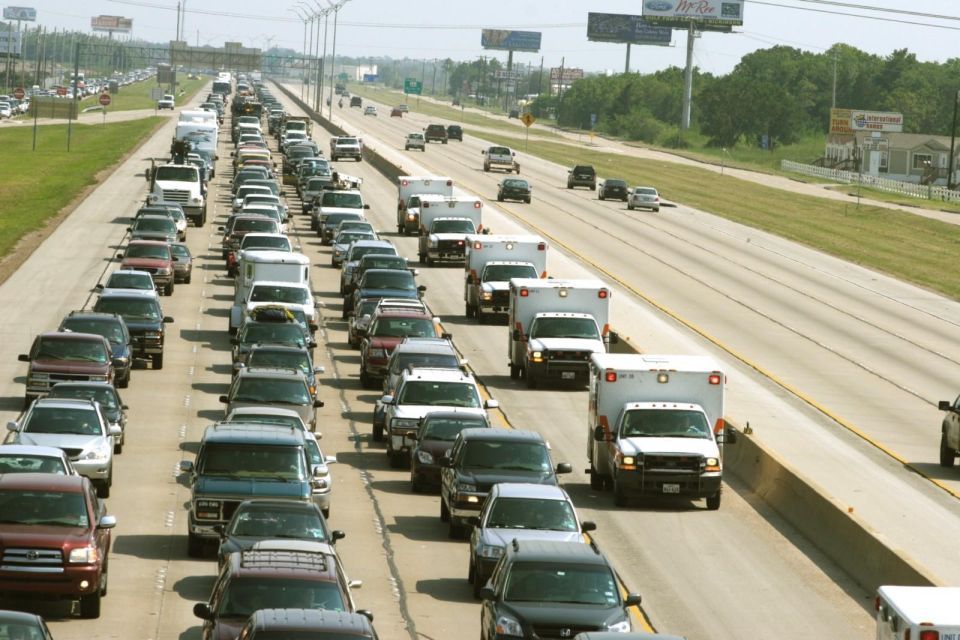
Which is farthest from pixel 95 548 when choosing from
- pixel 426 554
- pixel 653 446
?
pixel 653 446

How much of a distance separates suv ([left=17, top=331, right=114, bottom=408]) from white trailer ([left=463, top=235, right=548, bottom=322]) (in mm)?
17188

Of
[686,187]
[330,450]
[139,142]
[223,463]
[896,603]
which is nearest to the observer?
[896,603]

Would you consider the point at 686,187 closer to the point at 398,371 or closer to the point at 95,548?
the point at 398,371

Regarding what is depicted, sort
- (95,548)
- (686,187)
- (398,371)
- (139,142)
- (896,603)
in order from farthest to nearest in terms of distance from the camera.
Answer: (139,142), (686,187), (398,371), (95,548), (896,603)

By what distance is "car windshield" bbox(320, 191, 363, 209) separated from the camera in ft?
237

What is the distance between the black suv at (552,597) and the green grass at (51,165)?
49.1 m

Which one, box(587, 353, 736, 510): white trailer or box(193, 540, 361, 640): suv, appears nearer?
box(193, 540, 361, 640): suv

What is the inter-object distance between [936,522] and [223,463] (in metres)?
11.5

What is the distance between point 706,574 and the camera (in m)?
24.1

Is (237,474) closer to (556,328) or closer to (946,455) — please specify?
(946,455)

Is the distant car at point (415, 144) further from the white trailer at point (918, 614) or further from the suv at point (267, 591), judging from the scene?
the white trailer at point (918, 614)

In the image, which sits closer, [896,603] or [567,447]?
[896,603]

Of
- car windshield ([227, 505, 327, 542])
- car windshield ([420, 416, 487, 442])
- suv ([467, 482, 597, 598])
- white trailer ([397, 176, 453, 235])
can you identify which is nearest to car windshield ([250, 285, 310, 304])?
car windshield ([420, 416, 487, 442])

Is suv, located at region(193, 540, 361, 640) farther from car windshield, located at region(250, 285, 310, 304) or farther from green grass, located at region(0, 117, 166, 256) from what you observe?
green grass, located at region(0, 117, 166, 256)
